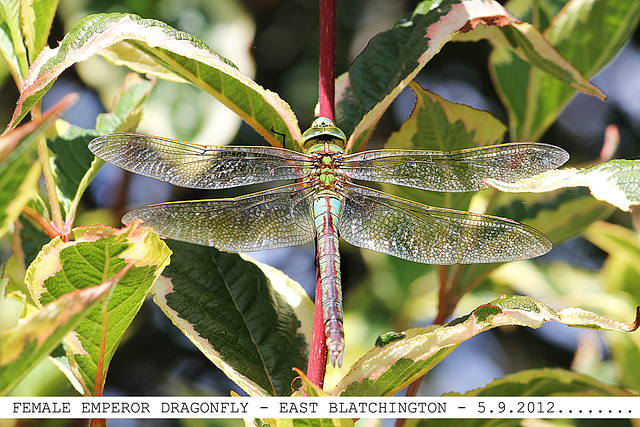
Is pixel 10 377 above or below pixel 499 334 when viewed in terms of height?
below

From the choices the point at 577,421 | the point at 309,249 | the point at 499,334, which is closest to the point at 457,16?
the point at 577,421

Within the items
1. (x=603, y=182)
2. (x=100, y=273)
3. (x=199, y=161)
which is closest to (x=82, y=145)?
(x=199, y=161)

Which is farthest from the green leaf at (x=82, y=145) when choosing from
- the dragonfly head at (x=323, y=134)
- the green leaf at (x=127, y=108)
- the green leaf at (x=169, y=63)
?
the dragonfly head at (x=323, y=134)

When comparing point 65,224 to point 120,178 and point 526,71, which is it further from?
point 526,71

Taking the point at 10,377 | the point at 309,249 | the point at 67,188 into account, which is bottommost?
the point at 10,377

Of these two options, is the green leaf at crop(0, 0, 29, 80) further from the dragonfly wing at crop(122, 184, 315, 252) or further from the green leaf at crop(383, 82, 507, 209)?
the green leaf at crop(383, 82, 507, 209)

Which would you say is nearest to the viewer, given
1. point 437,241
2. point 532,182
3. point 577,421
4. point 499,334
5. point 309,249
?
point 532,182

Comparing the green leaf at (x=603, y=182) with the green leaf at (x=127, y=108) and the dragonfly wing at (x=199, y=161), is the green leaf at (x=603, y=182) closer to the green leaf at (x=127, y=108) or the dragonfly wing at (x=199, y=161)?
the dragonfly wing at (x=199, y=161)
